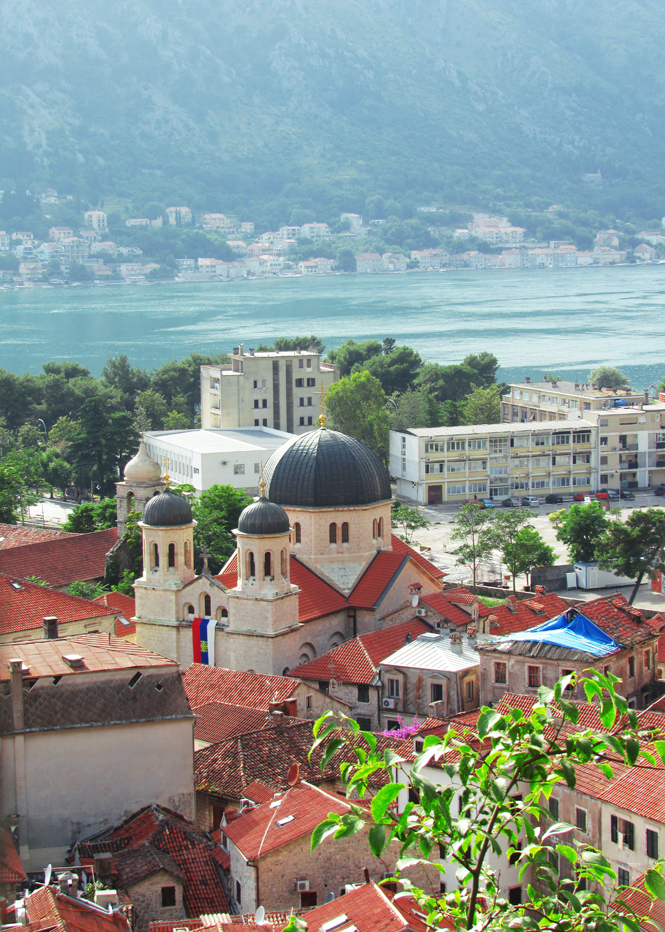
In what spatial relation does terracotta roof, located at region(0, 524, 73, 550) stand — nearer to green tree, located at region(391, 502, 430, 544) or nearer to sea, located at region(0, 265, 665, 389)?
green tree, located at region(391, 502, 430, 544)

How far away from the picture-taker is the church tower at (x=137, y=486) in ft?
115

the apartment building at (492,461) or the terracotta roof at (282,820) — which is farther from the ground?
the terracotta roof at (282,820)

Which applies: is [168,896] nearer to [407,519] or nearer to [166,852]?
[166,852]

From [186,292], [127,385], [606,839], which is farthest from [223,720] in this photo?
[186,292]

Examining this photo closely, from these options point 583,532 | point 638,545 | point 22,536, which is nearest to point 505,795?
point 638,545

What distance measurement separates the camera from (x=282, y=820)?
49.0 feet

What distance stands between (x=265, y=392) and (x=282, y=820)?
1661 inches

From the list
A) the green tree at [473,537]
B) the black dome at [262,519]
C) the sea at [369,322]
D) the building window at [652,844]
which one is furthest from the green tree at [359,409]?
the building window at [652,844]

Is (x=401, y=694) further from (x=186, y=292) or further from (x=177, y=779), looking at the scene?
(x=186, y=292)

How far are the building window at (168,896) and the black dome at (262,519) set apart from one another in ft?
28.9

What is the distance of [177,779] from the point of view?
16.6 m

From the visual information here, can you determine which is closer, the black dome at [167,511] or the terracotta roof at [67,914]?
the terracotta roof at [67,914]

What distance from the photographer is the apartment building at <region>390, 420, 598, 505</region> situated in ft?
162

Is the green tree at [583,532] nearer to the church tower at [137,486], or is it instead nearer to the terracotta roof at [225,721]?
the church tower at [137,486]
